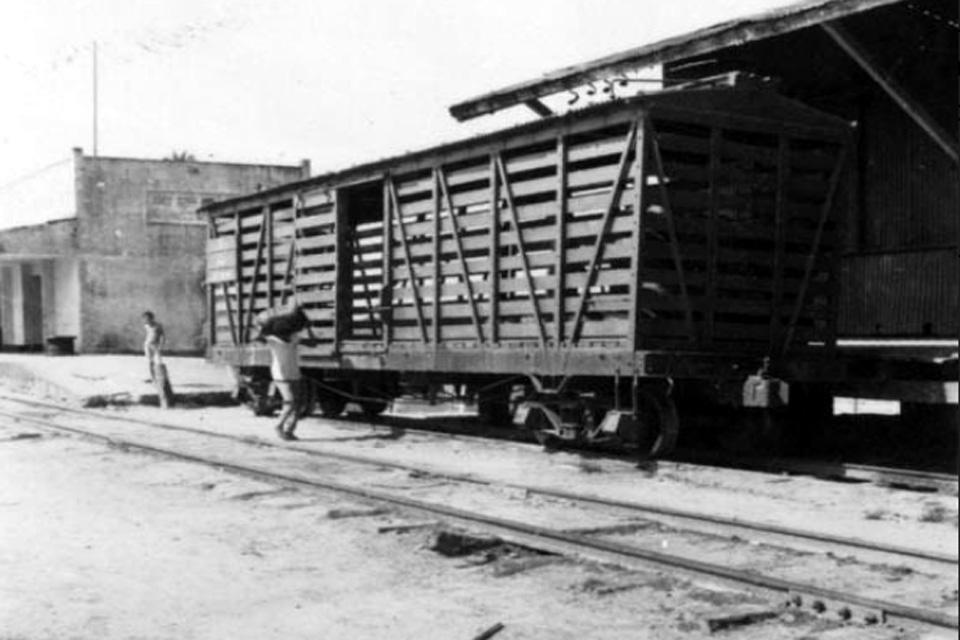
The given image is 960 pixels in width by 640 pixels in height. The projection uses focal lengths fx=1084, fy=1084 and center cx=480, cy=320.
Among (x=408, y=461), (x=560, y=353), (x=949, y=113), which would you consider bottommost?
(x=408, y=461)

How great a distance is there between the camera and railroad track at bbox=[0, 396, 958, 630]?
5156 mm

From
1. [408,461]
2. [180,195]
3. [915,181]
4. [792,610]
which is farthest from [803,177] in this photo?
[180,195]

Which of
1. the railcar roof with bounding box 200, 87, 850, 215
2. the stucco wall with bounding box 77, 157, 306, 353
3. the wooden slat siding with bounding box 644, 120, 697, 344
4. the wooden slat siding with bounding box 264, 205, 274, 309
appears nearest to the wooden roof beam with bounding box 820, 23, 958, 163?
the railcar roof with bounding box 200, 87, 850, 215

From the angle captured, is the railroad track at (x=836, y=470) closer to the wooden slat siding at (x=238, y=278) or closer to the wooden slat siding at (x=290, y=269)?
the wooden slat siding at (x=290, y=269)

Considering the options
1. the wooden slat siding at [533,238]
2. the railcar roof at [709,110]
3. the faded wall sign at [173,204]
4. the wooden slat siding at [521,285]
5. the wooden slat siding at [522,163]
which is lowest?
the wooden slat siding at [521,285]

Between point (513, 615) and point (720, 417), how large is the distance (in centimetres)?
699

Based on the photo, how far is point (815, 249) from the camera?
35.0 feet

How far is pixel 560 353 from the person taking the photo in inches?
414

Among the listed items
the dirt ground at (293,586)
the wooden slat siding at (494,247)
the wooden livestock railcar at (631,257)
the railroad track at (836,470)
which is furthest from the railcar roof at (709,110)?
the dirt ground at (293,586)

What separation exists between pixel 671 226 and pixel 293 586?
17.7ft

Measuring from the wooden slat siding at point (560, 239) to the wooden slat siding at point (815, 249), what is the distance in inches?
84.9

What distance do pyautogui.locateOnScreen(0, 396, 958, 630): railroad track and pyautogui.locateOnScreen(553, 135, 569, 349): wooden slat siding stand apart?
1970mm

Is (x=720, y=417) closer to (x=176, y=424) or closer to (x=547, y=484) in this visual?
(x=547, y=484)

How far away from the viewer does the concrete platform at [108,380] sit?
64.7ft
